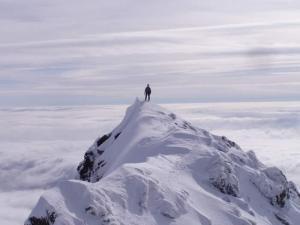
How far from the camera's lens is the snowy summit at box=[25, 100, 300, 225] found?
39.1 metres

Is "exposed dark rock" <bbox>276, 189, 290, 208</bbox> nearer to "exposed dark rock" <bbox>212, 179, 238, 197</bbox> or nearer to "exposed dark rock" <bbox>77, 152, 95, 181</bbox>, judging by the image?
"exposed dark rock" <bbox>212, 179, 238, 197</bbox>

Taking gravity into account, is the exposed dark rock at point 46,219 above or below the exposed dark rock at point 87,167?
above

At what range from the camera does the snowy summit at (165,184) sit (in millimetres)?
39125

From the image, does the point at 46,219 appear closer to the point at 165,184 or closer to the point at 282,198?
the point at 165,184

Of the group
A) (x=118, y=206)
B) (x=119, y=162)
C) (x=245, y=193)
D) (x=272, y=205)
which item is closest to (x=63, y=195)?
(x=118, y=206)

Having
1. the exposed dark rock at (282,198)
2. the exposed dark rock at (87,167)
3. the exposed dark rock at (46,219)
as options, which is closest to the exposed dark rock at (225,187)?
the exposed dark rock at (282,198)

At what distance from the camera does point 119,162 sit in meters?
57.8

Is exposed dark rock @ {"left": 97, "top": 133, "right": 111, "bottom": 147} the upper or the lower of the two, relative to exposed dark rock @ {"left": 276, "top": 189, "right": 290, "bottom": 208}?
upper

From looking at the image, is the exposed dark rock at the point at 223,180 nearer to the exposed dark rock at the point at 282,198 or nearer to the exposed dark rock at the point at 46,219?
the exposed dark rock at the point at 282,198

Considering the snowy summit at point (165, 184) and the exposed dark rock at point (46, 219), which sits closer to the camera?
the exposed dark rock at point (46, 219)

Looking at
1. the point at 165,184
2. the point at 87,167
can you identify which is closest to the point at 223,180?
the point at 165,184

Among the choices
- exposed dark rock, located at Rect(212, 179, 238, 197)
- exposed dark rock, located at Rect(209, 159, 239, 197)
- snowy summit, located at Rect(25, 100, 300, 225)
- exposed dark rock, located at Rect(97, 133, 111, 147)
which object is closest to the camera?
snowy summit, located at Rect(25, 100, 300, 225)

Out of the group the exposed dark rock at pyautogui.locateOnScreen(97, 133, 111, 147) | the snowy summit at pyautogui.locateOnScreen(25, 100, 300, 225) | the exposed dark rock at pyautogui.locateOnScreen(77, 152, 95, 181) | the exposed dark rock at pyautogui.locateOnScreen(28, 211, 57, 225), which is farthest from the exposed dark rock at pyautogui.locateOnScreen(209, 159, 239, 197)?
the exposed dark rock at pyautogui.locateOnScreen(97, 133, 111, 147)

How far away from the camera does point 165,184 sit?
46688 mm
